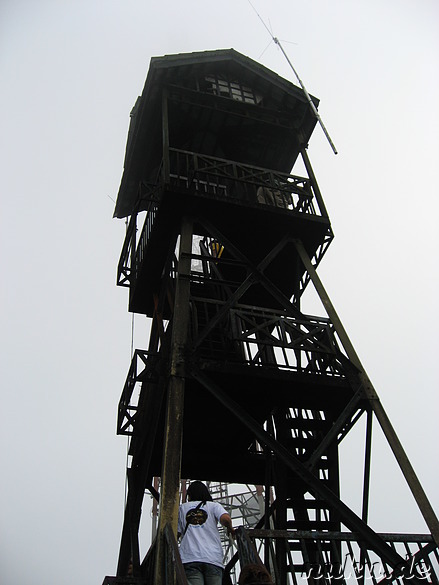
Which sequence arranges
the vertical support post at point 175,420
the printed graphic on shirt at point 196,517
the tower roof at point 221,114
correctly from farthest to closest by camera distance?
the tower roof at point 221,114
the vertical support post at point 175,420
the printed graphic on shirt at point 196,517

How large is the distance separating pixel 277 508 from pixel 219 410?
191 centimetres

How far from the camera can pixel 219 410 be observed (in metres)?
9.45

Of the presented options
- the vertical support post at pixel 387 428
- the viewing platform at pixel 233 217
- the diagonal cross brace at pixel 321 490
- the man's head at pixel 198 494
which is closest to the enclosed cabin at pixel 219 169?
the viewing platform at pixel 233 217

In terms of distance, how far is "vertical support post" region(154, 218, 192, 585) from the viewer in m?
6.15

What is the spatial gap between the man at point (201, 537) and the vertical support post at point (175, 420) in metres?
0.23

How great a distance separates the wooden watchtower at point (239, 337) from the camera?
23.7 ft

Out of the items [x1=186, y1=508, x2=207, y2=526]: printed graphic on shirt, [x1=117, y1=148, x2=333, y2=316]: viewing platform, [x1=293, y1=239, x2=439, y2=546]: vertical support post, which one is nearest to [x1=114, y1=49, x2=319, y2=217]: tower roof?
[x1=117, y1=148, x2=333, y2=316]: viewing platform

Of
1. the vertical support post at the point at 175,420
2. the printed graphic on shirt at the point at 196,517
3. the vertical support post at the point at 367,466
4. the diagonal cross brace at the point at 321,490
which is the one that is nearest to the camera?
the printed graphic on shirt at the point at 196,517

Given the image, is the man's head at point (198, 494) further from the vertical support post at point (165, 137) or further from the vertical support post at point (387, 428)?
the vertical support post at point (165, 137)

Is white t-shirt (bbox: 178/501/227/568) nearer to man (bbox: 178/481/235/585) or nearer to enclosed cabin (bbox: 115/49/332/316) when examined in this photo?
man (bbox: 178/481/235/585)

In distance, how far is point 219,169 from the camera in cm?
1089

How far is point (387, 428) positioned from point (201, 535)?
3634mm

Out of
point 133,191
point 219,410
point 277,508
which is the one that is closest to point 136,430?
point 219,410

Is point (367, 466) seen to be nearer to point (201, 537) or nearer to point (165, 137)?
point (201, 537)
